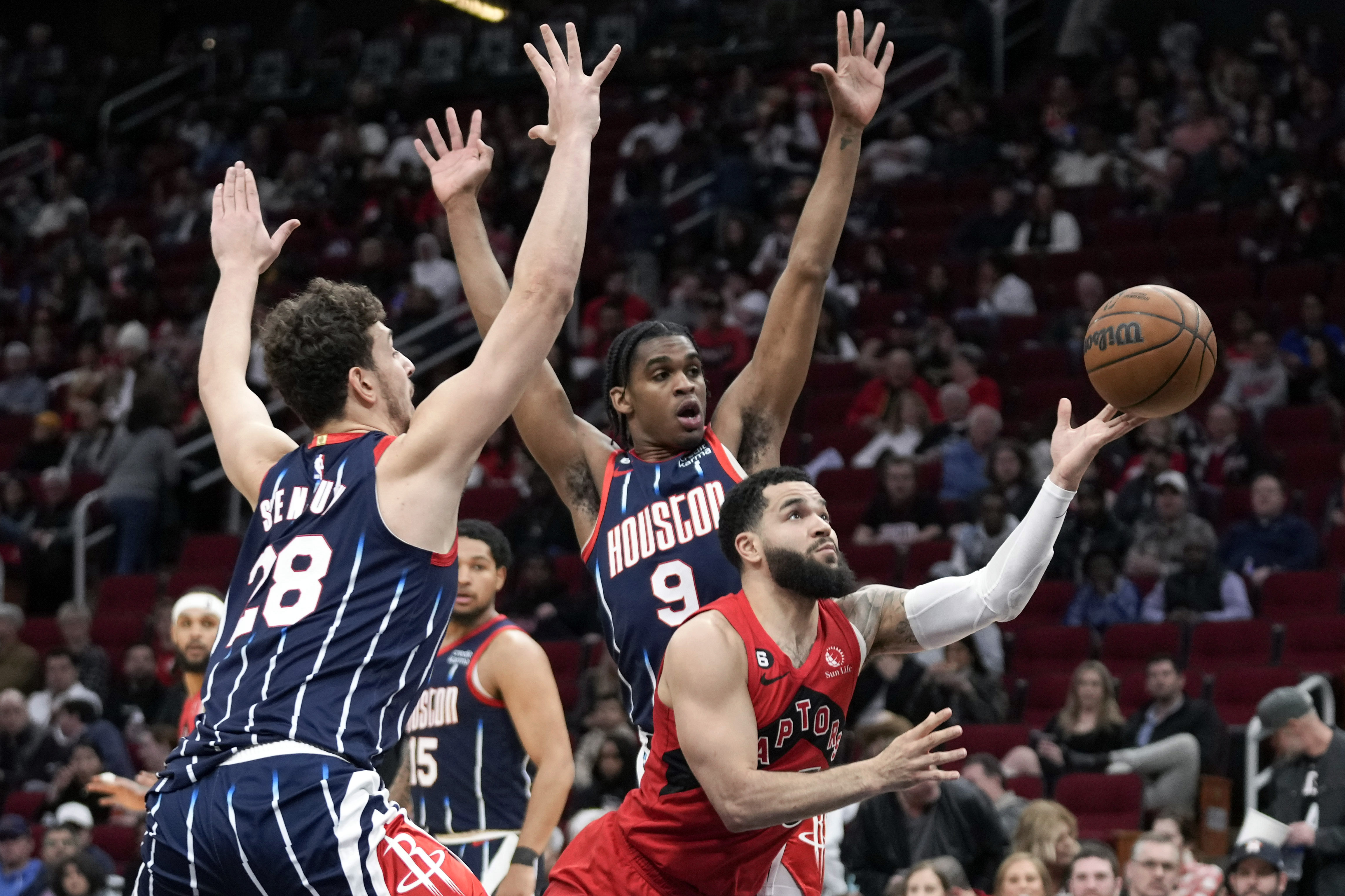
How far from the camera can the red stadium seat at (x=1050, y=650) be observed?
35.1 ft

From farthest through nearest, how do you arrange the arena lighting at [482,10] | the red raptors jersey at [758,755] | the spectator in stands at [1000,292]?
the arena lighting at [482,10] < the spectator in stands at [1000,292] < the red raptors jersey at [758,755]

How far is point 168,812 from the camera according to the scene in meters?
3.49

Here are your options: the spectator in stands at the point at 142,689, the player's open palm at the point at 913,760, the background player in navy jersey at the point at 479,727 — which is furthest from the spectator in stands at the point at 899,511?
the player's open palm at the point at 913,760

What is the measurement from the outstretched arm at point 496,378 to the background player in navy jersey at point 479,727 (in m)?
2.52

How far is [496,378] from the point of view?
3580 mm

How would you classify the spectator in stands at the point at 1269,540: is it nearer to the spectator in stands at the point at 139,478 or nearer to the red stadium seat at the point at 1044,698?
the red stadium seat at the point at 1044,698

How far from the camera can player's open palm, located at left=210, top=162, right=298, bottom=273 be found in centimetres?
452

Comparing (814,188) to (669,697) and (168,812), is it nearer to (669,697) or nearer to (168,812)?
(669,697)

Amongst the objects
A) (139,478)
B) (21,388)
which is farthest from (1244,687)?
(21,388)

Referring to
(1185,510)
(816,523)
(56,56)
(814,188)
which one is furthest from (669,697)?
(56,56)

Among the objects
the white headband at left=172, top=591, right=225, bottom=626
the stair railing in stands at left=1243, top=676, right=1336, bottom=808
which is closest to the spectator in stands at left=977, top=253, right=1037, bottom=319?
the stair railing in stands at left=1243, top=676, right=1336, bottom=808

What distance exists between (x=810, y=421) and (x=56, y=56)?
15.7 metres

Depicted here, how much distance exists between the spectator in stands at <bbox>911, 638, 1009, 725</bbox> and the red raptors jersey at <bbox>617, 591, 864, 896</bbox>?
564 centimetres

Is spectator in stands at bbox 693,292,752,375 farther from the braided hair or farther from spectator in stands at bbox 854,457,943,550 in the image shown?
the braided hair
